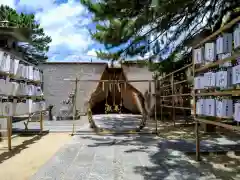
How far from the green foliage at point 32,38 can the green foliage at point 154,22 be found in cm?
1056

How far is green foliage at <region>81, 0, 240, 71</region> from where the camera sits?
207 inches

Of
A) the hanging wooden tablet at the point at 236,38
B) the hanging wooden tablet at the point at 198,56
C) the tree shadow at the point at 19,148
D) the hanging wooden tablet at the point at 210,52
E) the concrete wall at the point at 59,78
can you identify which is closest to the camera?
the hanging wooden tablet at the point at 236,38

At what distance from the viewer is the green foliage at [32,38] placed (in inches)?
691

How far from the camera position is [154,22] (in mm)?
6156

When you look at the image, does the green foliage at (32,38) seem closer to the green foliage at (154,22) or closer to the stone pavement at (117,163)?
the green foliage at (154,22)

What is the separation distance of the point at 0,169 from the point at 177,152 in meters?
2.90

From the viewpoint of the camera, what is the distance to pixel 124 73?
12891 mm

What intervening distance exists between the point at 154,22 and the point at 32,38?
14.2 meters

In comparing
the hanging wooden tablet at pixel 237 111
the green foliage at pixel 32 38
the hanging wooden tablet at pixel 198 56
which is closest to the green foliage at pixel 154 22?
the hanging wooden tablet at pixel 198 56

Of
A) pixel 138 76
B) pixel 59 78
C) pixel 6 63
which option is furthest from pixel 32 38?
pixel 6 63

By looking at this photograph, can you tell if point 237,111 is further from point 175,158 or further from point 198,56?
point 175,158

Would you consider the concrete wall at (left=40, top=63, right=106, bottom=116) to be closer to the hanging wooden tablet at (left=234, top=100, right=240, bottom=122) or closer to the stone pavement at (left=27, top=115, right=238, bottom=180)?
the stone pavement at (left=27, top=115, right=238, bottom=180)

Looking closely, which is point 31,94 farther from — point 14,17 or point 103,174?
point 14,17

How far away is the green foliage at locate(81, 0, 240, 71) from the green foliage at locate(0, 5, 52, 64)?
34.6ft
